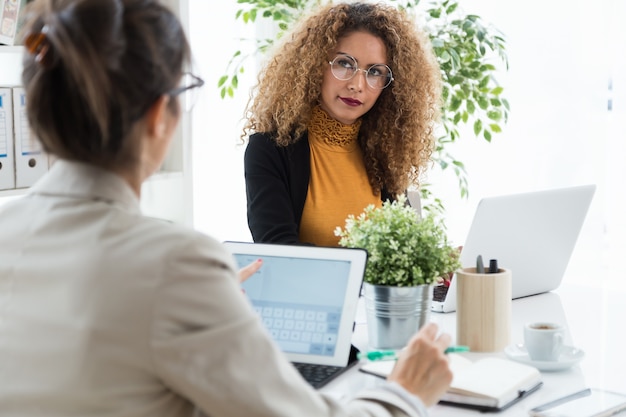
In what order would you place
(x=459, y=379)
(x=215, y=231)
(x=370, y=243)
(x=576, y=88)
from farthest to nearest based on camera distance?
1. (x=215, y=231)
2. (x=576, y=88)
3. (x=370, y=243)
4. (x=459, y=379)

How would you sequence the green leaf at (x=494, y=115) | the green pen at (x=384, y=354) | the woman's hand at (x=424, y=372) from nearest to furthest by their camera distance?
the woman's hand at (x=424, y=372) < the green pen at (x=384, y=354) < the green leaf at (x=494, y=115)

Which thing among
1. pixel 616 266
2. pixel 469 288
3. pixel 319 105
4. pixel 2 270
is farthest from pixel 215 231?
pixel 2 270

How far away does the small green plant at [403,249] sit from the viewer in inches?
58.2

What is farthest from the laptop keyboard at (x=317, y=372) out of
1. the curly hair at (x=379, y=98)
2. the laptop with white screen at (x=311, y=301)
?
the curly hair at (x=379, y=98)

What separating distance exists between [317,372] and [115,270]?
601 millimetres

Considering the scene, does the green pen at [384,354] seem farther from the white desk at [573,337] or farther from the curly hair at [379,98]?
the curly hair at [379,98]

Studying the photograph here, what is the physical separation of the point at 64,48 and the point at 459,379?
31.9 inches

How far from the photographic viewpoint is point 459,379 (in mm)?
1352

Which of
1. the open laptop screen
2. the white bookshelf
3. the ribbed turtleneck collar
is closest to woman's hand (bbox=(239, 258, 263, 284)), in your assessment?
the open laptop screen

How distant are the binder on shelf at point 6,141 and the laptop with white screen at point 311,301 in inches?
47.1

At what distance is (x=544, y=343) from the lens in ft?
4.91

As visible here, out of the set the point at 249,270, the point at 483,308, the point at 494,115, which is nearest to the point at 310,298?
the point at 249,270

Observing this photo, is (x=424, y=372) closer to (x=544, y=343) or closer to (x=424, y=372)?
(x=424, y=372)

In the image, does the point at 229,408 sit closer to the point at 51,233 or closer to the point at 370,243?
the point at 51,233
